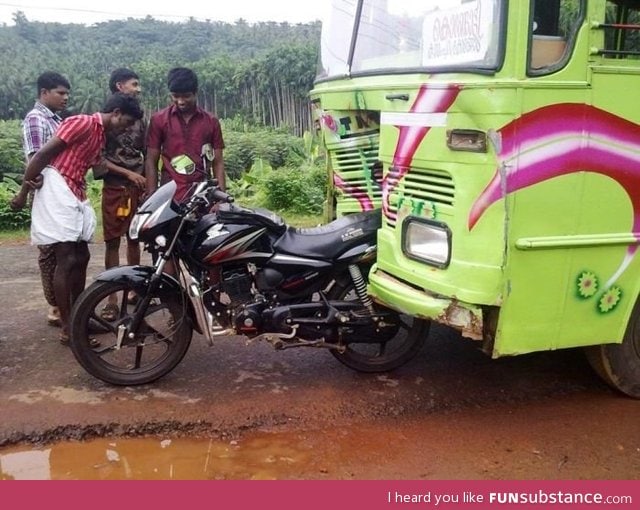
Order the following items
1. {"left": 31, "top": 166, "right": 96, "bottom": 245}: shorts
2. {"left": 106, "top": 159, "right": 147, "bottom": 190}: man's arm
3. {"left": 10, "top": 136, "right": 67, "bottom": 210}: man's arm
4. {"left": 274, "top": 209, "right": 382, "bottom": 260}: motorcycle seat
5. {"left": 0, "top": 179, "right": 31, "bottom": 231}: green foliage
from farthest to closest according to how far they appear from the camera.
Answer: {"left": 0, "top": 179, "right": 31, "bottom": 231}: green foliage, {"left": 106, "top": 159, "right": 147, "bottom": 190}: man's arm, {"left": 31, "top": 166, "right": 96, "bottom": 245}: shorts, {"left": 10, "top": 136, "right": 67, "bottom": 210}: man's arm, {"left": 274, "top": 209, "right": 382, "bottom": 260}: motorcycle seat

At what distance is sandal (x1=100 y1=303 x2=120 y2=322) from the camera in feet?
13.4

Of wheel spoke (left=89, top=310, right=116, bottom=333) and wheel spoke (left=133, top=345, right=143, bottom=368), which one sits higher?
wheel spoke (left=89, top=310, right=116, bottom=333)

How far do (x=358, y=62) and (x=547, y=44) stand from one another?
1.33m

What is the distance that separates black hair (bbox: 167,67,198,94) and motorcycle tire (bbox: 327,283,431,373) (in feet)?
5.80

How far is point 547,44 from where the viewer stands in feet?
9.32

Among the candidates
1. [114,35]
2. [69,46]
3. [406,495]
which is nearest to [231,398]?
[406,495]

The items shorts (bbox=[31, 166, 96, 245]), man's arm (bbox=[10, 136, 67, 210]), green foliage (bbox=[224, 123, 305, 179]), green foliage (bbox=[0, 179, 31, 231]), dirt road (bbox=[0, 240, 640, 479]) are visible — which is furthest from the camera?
green foliage (bbox=[224, 123, 305, 179])

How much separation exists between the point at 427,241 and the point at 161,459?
5.23 feet

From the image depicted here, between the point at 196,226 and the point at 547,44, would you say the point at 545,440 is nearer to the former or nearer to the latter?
the point at 547,44

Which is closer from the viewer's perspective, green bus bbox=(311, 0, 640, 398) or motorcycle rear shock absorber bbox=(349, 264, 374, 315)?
green bus bbox=(311, 0, 640, 398)

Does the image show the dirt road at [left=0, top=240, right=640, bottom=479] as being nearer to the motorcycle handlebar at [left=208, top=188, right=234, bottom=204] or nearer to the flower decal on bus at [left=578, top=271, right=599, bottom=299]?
the flower decal on bus at [left=578, top=271, right=599, bottom=299]

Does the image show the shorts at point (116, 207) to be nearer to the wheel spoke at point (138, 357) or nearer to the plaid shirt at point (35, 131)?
the plaid shirt at point (35, 131)

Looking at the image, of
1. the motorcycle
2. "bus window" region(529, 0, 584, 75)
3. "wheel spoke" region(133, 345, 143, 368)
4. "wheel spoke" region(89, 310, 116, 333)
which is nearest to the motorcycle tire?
the motorcycle

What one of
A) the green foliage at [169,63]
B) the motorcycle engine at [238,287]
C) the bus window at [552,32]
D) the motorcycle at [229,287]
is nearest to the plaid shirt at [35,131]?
the motorcycle at [229,287]
